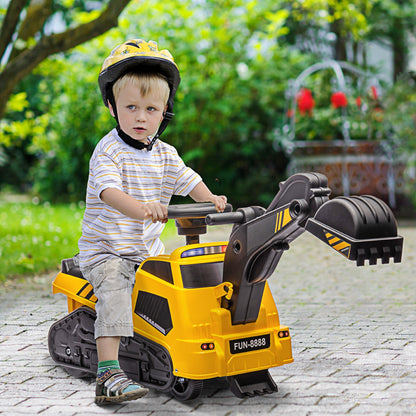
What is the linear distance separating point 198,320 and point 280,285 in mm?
3404

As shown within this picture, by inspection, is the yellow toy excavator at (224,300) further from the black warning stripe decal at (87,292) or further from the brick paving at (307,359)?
the black warning stripe decal at (87,292)

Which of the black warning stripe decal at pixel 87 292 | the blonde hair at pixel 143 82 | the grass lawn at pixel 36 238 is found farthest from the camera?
the grass lawn at pixel 36 238

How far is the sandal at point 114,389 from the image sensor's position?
322 centimetres

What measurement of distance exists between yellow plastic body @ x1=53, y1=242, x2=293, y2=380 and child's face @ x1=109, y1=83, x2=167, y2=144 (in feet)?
2.12

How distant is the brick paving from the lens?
3.28 meters

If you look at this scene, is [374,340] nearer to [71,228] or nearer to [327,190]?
[327,190]

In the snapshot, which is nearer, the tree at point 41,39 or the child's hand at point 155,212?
the child's hand at point 155,212

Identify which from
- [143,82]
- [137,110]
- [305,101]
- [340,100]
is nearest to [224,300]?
[137,110]

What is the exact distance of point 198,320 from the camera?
3.23 m

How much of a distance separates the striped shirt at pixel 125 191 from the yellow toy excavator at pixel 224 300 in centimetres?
17

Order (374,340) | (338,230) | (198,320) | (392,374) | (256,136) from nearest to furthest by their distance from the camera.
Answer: (338,230)
(198,320)
(392,374)
(374,340)
(256,136)

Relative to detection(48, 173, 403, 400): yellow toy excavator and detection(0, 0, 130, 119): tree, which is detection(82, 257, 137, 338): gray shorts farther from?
detection(0, 0, 130, 119): tree

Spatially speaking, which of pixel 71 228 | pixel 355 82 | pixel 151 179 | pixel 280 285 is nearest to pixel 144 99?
pixel 151 179

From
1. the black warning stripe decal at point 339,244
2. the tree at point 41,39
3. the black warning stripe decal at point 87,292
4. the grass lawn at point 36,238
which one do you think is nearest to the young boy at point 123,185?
the black warning stripe decal at point 87,292
